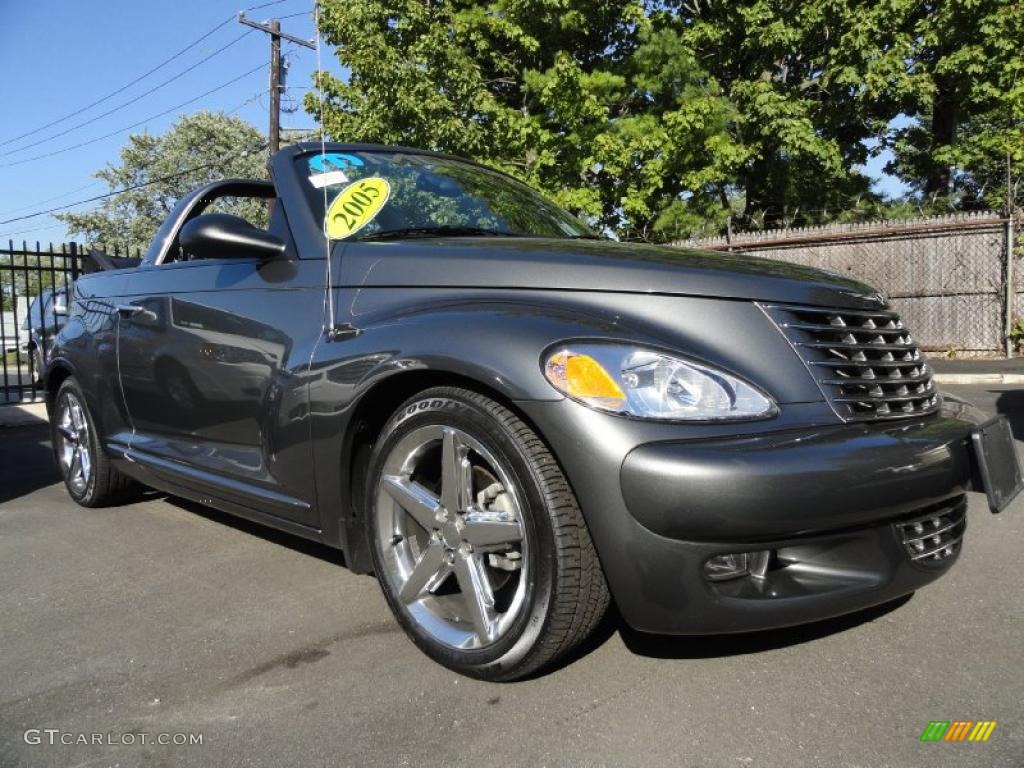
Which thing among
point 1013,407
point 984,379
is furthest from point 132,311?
point 984,379

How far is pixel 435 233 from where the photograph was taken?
2.92m

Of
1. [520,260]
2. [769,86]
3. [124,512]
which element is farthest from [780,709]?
[769,86]

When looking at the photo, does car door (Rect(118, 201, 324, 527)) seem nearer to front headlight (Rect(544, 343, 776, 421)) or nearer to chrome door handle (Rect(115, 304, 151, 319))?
chrome door handle (Rect(115, 304, 151, 319))

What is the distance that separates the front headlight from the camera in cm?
193

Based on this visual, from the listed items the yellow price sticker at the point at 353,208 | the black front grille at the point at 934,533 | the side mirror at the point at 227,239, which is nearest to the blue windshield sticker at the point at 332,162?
the yellow price sticker at the point at 353,208

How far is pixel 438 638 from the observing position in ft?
7.49

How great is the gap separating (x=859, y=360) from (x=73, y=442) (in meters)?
4.27

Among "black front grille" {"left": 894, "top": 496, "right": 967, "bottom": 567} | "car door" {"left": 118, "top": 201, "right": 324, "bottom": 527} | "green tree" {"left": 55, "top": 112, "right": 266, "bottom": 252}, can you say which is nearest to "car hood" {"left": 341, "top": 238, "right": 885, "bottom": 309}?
"car door" {"left": 118, "top": 201, "right": 324, "bottom": 527}

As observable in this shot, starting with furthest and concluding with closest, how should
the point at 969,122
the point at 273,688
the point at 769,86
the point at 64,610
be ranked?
the point at 969,122
the point at 769,86
the point at 64,610
the point at 273,688

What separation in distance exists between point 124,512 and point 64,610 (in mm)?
1524

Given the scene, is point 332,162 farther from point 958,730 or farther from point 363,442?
point 958,730

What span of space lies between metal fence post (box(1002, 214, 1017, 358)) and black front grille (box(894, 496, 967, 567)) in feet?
38.0

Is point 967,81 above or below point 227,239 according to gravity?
above

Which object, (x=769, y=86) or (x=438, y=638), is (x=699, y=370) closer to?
(x=438, y=638)
